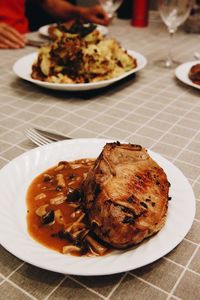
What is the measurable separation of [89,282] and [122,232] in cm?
14

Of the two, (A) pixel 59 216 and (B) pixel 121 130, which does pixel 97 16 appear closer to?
(B) pixel 121 130

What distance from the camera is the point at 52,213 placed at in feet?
2.98

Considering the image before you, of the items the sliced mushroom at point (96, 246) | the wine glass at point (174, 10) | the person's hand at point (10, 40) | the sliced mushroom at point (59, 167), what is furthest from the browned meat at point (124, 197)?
the person's hand at point (10, 40)

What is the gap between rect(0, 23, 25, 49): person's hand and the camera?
2.57m

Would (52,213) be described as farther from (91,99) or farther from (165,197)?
(91,99)

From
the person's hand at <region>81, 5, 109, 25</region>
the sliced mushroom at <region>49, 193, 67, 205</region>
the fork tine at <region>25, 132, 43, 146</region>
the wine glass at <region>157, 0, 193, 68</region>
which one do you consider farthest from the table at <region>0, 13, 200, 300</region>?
the person's hand at <region>81, 5, 109, 25</region>

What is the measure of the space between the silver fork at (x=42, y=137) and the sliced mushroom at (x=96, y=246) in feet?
1.83

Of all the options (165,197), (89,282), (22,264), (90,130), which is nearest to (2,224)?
(22,264)

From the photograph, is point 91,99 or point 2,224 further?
point 91,99

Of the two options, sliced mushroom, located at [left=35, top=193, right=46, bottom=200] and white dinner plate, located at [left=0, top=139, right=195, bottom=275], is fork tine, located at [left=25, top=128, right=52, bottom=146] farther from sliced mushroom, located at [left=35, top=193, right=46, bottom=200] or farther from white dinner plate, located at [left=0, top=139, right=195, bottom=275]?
sliced mushroom, located at [left=35, top=193, right=46, bottom=200]

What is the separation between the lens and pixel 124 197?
2.68ft

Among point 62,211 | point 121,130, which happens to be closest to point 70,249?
point 62,211

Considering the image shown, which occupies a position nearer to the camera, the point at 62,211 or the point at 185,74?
the point at 62,211

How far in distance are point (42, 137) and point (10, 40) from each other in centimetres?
154
